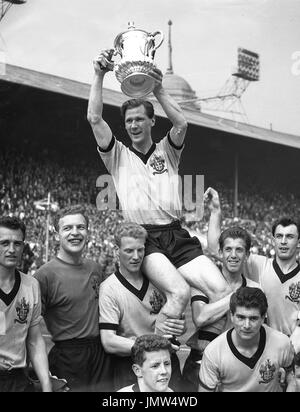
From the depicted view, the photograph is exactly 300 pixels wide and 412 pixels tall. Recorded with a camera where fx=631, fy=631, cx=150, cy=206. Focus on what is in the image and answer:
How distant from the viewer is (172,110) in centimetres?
337

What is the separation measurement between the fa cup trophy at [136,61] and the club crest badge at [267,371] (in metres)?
1.50

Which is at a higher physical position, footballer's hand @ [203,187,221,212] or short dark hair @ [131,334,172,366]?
footballer's hand @ [203,187,221,212]

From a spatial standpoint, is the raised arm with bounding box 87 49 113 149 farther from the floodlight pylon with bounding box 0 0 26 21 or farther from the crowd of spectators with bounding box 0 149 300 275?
the crowd of spectators with bounding box 0 149 300 275

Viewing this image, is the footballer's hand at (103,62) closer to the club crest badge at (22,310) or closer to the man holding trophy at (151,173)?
the man holding trophy at (151,173)

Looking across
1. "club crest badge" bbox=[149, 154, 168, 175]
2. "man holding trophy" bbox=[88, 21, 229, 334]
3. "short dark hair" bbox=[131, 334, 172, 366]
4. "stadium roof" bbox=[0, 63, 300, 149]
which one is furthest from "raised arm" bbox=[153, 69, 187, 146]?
"stadium roof" bbox=[0, 63, 300, 149]

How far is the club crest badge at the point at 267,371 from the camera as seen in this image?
303 centimetres

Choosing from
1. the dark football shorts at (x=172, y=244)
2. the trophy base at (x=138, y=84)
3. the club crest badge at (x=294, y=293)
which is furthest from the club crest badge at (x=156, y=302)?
the trophy base at (x=138, y=84)

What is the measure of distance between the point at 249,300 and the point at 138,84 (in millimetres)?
1259

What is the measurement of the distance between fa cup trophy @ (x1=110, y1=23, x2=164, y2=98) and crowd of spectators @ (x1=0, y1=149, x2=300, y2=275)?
337 inches

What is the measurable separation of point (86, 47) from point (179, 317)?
692 cm

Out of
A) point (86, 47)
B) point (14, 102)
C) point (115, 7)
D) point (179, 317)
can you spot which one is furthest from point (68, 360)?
point (14, 102)

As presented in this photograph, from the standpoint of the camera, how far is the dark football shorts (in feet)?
11.0

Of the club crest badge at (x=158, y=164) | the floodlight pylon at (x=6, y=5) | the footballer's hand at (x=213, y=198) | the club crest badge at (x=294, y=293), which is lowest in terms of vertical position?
the club crest badge at (x=294, y=293)

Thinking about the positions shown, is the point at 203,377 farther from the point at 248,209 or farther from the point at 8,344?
the point at 248,209
